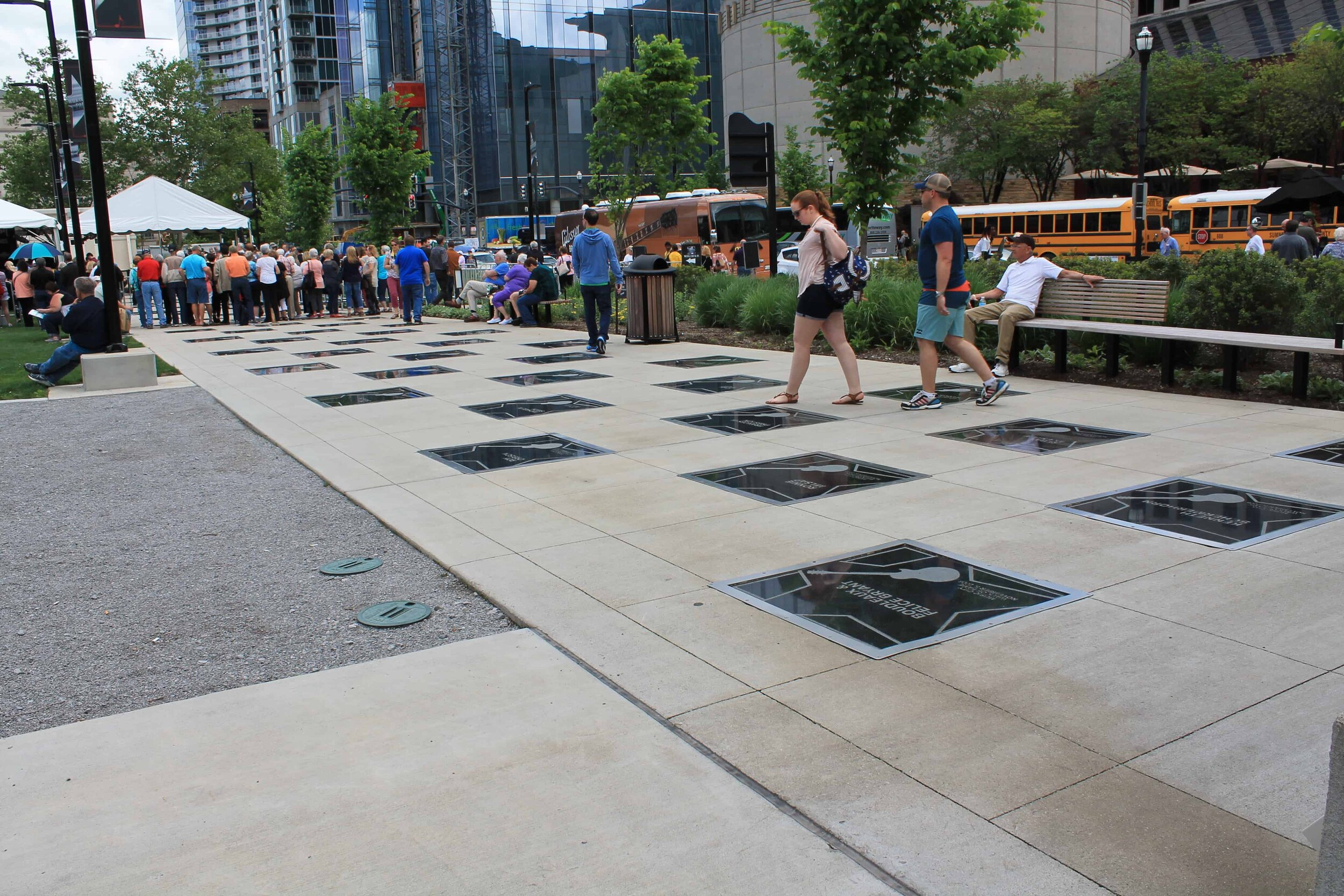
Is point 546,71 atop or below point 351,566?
atop

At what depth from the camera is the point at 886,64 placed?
16078 mm

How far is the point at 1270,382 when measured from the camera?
9.59 metres

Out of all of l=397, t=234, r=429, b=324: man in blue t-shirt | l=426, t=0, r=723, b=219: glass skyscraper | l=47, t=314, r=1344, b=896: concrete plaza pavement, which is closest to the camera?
l=47, t=314, r=1344, b=896: concrete plaza pavement

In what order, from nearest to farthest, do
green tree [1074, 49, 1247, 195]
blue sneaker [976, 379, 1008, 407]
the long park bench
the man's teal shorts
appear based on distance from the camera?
→ the man's teal shorts
the long park bench
blue sneaker [976, 379, 1008, 407]
green tree [1074, 49, 1247, 195]

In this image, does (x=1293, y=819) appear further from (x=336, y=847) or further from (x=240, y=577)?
(x=240, y=577)

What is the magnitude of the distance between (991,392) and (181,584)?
22.2ft

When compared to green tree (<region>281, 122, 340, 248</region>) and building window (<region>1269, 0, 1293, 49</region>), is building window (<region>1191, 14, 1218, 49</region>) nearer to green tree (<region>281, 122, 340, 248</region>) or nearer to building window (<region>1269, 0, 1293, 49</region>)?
building window (<region>1269, 0, 1293, 49</region>)

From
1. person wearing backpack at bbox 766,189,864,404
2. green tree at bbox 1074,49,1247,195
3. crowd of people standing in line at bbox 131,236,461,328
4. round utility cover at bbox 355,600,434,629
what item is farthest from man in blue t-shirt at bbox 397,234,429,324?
green tree at bbox 1074,49,1247,195

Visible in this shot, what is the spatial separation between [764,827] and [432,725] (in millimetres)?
1236

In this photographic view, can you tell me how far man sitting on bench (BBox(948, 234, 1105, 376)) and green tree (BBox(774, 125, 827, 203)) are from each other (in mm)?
44276

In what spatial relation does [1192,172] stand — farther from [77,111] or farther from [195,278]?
[77,111]

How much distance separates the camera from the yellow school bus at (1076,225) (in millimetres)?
35938

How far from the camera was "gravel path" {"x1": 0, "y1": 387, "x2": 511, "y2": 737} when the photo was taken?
413cm

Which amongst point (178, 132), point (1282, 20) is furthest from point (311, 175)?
point (1282, 20)
